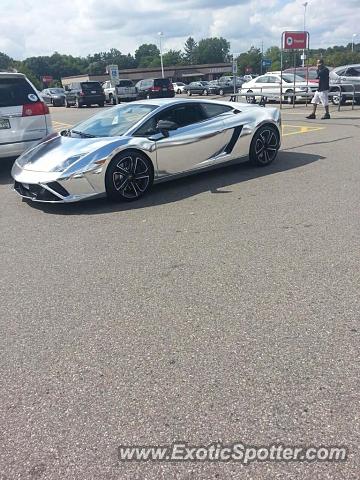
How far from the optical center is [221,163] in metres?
7.26

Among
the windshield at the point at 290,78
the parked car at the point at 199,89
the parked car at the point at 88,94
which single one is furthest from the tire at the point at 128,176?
the parked car at the point at 199,89

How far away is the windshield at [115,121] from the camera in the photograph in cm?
652

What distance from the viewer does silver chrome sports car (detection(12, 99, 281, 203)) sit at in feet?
19.1

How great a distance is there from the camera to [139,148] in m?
6.18

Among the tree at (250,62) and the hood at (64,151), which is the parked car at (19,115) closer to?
the hood at (64,151)

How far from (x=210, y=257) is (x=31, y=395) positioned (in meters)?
2.17

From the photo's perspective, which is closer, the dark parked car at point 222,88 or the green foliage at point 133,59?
Result: the dark parked car at point 222,88

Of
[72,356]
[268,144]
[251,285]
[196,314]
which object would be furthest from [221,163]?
[72,356]

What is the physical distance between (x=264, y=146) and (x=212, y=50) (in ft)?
499

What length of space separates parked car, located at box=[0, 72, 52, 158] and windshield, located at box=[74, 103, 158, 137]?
1748 mm

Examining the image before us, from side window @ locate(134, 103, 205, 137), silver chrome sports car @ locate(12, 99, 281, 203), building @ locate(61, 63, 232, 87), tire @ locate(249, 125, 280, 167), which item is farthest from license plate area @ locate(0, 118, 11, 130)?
building @ locate(61, 63, 232, 87)

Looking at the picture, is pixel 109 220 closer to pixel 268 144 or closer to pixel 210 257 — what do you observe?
pixel 210 257

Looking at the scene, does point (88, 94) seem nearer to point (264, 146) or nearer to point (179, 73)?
point (264, 146)

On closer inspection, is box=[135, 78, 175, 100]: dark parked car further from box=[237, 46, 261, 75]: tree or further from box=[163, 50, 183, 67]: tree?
box=[163, 50, 183, 67]: tree
